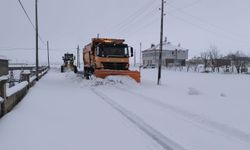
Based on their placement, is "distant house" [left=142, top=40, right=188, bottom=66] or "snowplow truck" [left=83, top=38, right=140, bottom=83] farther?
"distant house" [left=142, top=40, right=188, bottom=66]

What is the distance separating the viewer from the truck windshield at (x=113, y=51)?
78.3 ft

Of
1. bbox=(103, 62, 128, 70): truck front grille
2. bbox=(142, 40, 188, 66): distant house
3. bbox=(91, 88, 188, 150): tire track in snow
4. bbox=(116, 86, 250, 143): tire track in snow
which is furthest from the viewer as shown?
bbox=(142, 40, 188, 66): distant house

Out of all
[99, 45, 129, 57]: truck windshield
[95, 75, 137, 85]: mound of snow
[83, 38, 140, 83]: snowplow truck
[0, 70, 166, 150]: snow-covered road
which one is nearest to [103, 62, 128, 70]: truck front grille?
[83, 38, 140, 83]: snowplow truck

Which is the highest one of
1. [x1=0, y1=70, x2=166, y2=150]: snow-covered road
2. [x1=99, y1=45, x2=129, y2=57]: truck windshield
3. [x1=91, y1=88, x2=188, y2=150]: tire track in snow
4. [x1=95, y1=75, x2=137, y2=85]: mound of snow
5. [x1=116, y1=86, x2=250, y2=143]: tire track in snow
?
[x1=99, y1=45, x2=129, y2=57]: truck windshield

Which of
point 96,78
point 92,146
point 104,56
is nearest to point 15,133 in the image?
point 92,146

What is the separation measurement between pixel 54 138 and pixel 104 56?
16827 mm

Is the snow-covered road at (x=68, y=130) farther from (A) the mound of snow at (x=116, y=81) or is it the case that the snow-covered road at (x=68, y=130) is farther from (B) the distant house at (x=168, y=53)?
(B) the distant house at (x=168, y=53)

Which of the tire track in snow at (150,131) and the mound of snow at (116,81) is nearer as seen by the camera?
the tire track in snow at (150,131)

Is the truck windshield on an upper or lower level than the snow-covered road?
upper

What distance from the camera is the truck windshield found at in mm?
23859

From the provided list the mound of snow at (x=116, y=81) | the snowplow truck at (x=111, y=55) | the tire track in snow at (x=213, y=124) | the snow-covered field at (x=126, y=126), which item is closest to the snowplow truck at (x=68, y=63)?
the snowplow truck at (x=111, y=55)

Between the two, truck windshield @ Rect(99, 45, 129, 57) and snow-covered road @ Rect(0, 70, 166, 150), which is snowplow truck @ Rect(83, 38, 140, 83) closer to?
truck windshield @ Rect(99, 45, 129, 57)

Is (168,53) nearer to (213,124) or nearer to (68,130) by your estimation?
(213,124)

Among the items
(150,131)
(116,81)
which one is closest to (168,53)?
(116,81)
